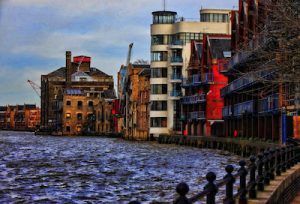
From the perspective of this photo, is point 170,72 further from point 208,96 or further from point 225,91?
point 225,91

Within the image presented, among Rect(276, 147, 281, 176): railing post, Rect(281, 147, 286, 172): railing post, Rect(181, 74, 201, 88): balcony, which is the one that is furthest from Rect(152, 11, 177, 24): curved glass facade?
Rect(276, 147, 281, 176): railing post

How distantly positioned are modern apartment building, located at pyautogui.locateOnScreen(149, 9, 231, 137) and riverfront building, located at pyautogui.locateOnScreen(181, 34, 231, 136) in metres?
5.61

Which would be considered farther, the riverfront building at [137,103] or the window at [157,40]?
the riverfront building at [137,103]

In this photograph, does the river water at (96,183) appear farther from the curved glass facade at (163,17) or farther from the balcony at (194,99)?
the curved glass facade at (163,17)

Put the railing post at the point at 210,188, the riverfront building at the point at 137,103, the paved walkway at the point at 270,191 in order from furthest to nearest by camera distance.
→ the riverfront building at the point at 137,103 < the paved walkway at the point at 270,191 < the railing post at the point at 210,188

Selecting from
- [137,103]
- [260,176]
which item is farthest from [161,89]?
[260,176]

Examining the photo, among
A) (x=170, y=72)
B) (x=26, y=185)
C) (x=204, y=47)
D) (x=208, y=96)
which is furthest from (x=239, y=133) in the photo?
(x=26, y=185)

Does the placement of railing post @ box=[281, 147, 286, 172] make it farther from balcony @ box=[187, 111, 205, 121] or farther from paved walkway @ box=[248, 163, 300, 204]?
balcony @ box=[187, 111, 205, 121]

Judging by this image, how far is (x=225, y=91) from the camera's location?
83250 millimetres

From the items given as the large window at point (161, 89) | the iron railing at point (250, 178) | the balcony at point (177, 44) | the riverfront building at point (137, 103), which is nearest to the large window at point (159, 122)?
the large window at point (161, 89)

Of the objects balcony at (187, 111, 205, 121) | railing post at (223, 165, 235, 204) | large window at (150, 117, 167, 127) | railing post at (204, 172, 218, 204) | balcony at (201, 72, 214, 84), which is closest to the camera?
railing post at (204, 172, 218, 204)

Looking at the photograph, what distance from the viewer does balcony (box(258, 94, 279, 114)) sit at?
57719 mm

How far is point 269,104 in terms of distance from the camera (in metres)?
60.2

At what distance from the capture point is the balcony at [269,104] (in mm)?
57719
